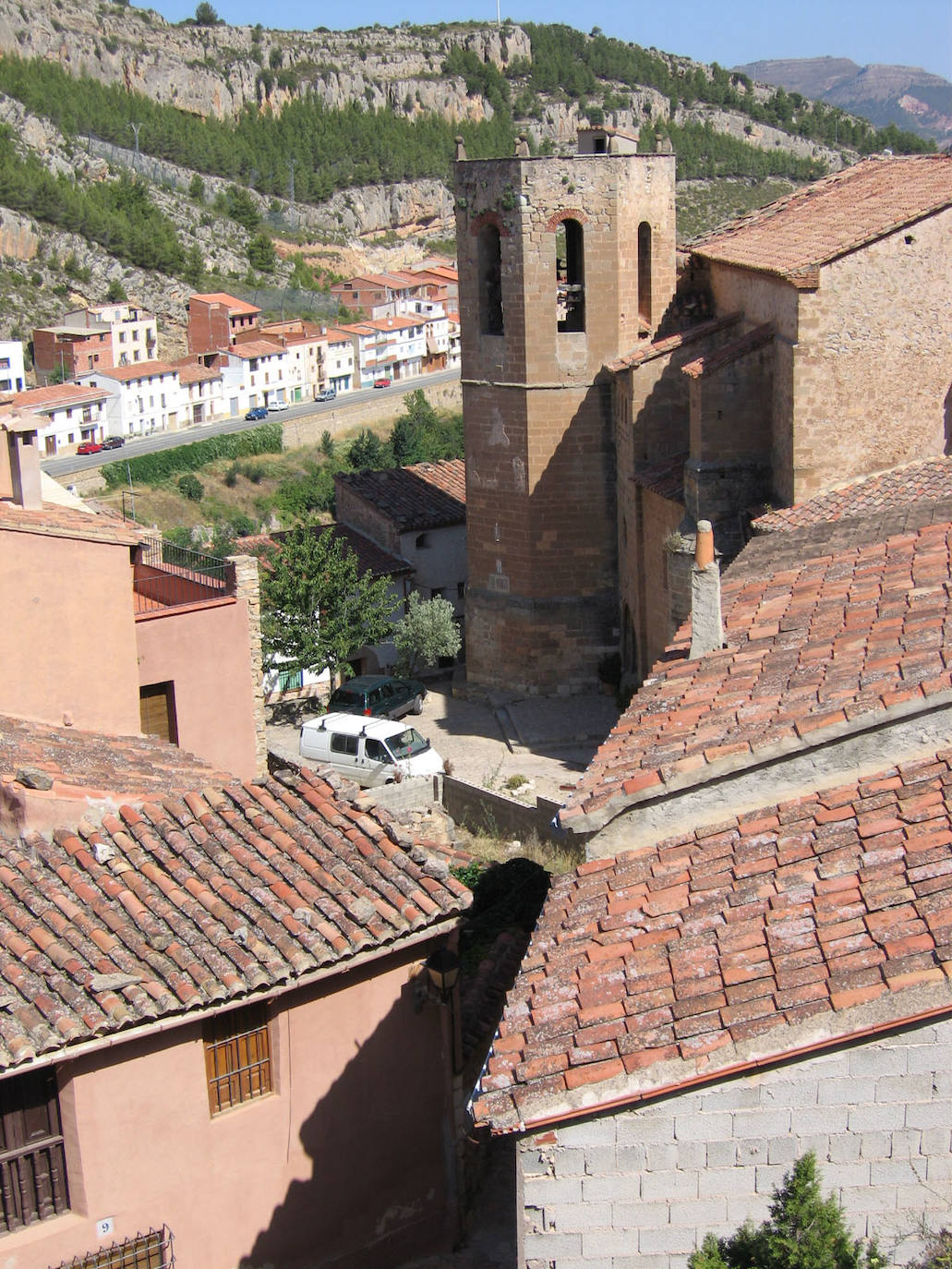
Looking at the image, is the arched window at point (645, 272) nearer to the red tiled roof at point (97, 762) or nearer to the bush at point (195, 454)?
the red tiled roof at point (97, 762)

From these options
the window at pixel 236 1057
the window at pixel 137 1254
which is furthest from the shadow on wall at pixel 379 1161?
the window at pixel 137 1254

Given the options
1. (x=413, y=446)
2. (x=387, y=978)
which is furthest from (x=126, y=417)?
(x=387, y=978)

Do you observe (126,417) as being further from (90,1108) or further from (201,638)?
(90,1108)

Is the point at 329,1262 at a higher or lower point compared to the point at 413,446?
higher

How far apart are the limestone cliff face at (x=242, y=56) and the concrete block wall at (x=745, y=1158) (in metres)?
126

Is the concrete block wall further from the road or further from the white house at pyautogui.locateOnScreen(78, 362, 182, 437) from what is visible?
the white house at pyautogui.locateOnScreen(78, 362, 182, 437)

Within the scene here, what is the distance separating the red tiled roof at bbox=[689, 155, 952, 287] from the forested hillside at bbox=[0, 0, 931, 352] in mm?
54317

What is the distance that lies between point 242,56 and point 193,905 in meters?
137

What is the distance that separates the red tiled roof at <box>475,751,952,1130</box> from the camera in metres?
6.32

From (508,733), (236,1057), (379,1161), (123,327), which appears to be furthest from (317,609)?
(123,327)

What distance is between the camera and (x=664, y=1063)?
20.9 feet

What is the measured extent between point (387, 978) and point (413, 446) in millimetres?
52607

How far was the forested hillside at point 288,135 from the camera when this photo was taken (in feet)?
275

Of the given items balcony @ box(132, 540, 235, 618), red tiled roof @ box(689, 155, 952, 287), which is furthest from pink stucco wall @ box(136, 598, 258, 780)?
red tiled roof @ box(689, 155, 952, 287)
